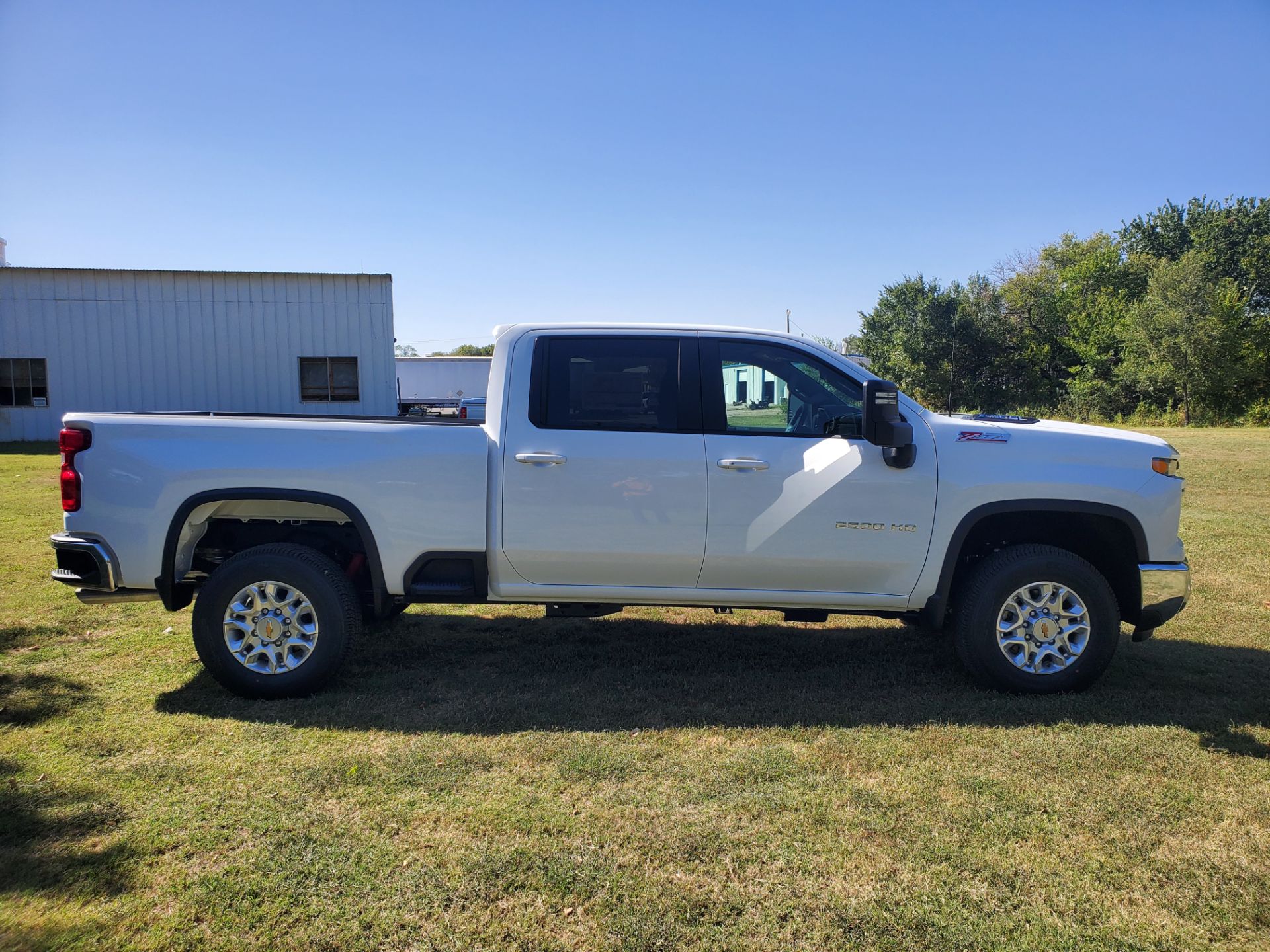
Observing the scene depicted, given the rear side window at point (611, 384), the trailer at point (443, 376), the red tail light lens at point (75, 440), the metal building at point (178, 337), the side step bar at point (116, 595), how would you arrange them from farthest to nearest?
the trailer at point (443, 376) < the metal building at point (178, 337) < the rear side window at point (611, 384) < the side step bar at point (116, 595) < the red tail light lens at point (75, 440)

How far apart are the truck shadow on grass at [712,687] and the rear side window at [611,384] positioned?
1.47 m

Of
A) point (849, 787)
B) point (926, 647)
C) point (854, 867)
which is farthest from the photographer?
point (926, 647)

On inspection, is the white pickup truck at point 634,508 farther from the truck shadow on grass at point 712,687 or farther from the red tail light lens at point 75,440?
the truck shadow on grass at point 712,687

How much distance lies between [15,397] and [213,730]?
77.2 ft

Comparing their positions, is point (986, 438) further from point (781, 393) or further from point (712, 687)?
point (712, 687)

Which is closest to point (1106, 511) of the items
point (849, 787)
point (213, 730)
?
point (849, 787)

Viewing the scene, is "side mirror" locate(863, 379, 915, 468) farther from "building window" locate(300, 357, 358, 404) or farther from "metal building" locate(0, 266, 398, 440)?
"building window" locate(300, 357, 358, 404)

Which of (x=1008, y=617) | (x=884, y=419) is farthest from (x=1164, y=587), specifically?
(x=884, y=419)

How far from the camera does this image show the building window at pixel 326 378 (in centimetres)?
2294

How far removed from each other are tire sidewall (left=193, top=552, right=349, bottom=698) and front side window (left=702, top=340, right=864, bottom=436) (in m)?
2.24

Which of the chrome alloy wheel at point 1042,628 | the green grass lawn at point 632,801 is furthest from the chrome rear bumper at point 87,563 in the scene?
the chrome alloy wheel at point 1042,628

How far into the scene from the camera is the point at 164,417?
4.71 meters

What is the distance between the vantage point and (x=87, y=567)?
4578 mm

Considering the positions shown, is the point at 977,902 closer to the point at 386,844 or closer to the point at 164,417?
the point at 386,844
